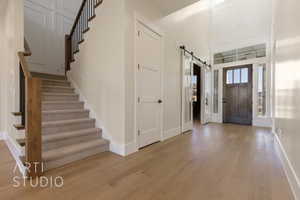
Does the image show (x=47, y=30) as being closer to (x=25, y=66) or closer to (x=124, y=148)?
(x=25, y=66)

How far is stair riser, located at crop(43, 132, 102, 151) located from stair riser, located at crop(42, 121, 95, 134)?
0.24 m

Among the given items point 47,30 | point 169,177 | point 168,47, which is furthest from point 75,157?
point 47,30

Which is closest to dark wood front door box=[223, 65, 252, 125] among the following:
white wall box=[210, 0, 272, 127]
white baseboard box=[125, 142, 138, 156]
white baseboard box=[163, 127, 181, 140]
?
white wall box=[210, 0, 272, 127]

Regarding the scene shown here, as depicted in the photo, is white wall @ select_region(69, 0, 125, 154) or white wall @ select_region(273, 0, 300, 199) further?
white wall @ select_region(69, 0, 125, 154)

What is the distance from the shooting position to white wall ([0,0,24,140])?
2.57 meters

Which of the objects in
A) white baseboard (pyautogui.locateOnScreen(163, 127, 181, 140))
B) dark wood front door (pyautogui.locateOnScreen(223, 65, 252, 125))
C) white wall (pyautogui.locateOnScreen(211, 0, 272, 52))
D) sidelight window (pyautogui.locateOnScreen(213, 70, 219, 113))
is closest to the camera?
white baseboard (pyautogui.locateOnScreen(163, 127, 181, 140))

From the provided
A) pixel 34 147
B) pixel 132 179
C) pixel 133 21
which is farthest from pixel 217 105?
pixel 34 147

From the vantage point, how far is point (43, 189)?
5.10 ft

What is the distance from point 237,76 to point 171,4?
3.99 metres

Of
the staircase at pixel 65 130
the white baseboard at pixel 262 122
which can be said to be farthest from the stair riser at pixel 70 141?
the white baseboard at pixel 262 122

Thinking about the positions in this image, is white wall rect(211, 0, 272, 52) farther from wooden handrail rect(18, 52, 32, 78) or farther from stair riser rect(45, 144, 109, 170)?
wooden handrail rect(18, 52, 32, 78)

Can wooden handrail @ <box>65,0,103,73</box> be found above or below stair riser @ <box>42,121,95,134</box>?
above

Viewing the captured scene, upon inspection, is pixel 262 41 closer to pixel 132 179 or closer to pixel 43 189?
pixel 132 179

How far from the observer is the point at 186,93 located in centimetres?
428
